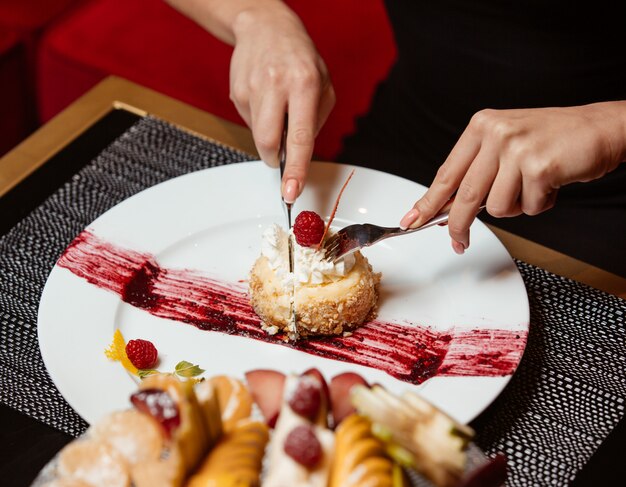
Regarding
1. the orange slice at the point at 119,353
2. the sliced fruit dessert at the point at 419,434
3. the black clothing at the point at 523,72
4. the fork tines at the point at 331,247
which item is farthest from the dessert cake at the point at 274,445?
the black clothing at the point at 523,72

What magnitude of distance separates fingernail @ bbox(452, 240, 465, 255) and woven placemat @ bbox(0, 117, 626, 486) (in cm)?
16

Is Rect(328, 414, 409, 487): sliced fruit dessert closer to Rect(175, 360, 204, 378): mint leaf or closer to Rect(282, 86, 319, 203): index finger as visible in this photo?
Rect(175, 360, 204, 378): mint leaf

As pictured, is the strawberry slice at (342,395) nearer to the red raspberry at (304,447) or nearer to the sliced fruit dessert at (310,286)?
the red raspberry at (304,447)

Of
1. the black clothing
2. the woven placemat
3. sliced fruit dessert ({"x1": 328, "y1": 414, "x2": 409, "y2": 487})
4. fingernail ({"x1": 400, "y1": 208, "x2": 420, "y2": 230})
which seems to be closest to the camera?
sliced fruit dessert ({"x1": 328, "y1": 414, "x2": 409, "y2": 487})

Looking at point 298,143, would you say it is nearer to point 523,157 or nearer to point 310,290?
point 310,290

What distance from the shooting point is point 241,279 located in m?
1.39

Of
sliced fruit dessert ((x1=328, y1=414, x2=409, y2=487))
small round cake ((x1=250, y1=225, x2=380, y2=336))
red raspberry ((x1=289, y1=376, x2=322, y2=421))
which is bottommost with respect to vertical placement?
small round cake ((x1=250, y1=225, x2=380, y2=336))

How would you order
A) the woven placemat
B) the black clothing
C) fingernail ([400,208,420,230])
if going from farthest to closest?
the black clothing → fingernail ([400,208,420,230]) → the woven placemat

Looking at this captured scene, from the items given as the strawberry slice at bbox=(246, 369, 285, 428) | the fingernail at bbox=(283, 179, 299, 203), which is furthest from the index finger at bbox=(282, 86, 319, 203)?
the strawberry slice at bbox=(246, 369, 285, 428)

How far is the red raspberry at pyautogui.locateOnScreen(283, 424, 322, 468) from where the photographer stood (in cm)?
61

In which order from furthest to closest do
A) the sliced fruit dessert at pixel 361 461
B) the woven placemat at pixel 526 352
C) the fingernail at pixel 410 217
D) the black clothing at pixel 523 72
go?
the black clothing at pixel 523 72 < the fingernail at pixel 410 217 < the woven placemat at pixel 526 352 < the sliced fruit dessert at pixel 361 461

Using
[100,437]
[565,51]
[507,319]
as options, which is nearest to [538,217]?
[565,51]

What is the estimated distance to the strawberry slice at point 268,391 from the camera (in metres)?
0.67

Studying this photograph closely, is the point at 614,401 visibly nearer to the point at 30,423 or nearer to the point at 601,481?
the point at 601,481
